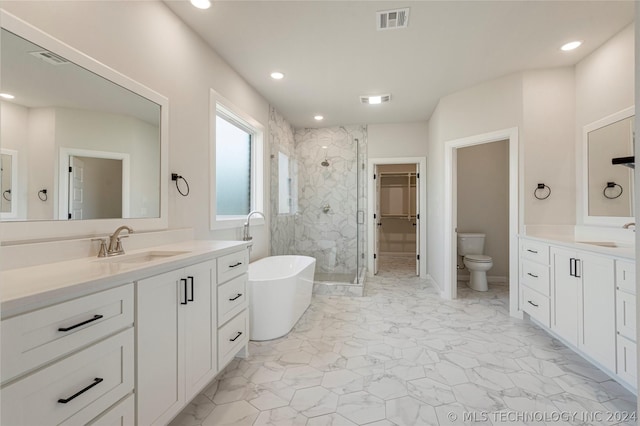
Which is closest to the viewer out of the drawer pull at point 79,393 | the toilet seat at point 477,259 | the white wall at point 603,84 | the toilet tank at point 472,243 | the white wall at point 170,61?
the drawer pull at point 79,393

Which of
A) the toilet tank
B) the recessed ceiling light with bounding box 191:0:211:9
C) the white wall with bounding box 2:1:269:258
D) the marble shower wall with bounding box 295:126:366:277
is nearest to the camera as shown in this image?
the white wall with bounding box 2:1:269:258

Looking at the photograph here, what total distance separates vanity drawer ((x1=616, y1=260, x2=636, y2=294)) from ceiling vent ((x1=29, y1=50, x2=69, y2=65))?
3.22m

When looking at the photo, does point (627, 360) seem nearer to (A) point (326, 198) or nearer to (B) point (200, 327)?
(B) point (200, 327)

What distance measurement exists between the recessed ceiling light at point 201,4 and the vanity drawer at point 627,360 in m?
3.42

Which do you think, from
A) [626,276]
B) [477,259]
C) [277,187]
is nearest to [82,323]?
[626,276]

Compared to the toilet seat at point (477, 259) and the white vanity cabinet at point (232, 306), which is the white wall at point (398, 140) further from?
the white vanity cabinet at point (232, 306)

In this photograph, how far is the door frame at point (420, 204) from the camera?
4.68 metres

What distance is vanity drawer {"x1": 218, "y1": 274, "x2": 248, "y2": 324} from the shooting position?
5.61ft

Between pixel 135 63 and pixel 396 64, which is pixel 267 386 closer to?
pixel 135 63

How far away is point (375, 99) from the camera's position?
12.1ft

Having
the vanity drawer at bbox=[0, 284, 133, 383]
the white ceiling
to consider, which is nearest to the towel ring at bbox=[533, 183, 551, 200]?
the white ceiling

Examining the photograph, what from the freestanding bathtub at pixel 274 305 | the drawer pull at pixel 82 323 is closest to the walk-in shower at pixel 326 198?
the freestanding bathtub at pixel 274 305

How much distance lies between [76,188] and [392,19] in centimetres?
238

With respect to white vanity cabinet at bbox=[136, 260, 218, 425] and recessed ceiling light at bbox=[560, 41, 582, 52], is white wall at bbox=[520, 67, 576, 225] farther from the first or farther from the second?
white vanity cabinet at bbox=[136, 260, 218, 425]
